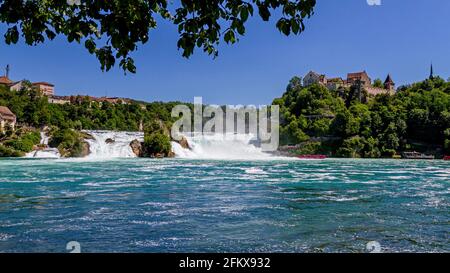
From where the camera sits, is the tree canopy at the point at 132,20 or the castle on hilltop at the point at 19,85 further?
the castle on hilltop at the point at 19,85

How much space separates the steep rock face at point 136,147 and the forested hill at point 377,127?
28.2 m

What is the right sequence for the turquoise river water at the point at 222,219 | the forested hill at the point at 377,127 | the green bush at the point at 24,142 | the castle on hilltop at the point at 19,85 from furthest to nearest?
the castle on hilltop at the point at 19,85 → the forested hill at the point at 377,127 → the green bush at the point at 24,142 → the turquoise river water at the point at 222,219

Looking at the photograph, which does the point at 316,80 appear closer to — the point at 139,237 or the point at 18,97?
the point at 18,97

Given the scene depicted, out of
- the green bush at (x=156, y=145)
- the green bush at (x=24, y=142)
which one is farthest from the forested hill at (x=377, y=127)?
the green bush at (x=24, y=142)

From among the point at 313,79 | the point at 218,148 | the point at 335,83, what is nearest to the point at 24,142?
the point at 218,148

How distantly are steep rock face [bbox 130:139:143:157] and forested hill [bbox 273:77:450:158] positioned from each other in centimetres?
2816

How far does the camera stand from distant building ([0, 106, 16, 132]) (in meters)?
56.3

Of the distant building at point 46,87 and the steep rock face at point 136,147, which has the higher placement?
the distant building at point 46,87

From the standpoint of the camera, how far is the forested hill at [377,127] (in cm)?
6309

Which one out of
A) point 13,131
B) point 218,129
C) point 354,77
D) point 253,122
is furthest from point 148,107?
point 354,77

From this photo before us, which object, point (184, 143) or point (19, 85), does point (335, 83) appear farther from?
point (19, 85)

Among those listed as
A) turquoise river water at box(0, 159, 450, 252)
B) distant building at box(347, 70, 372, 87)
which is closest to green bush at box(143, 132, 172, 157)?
turquoise river water at box(0, 159, 450, 252)

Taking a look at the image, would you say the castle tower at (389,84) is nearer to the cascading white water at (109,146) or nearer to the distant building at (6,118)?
the cascading white water at (109,146)

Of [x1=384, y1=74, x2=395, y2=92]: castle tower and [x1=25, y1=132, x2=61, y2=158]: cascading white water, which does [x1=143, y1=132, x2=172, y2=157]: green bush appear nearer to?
[x1=25, y1=132, x2=61, y2=158]: cascading white water
